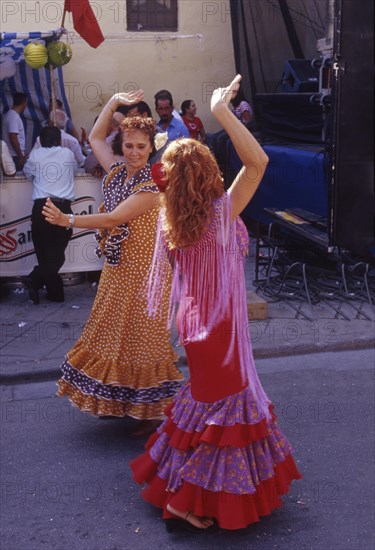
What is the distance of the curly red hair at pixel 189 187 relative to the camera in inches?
115

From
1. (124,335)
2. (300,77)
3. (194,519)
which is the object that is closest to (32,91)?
(300,77)

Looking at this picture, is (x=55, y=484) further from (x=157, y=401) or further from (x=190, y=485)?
(x=190, y=485)

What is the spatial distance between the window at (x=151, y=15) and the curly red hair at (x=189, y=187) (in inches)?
375

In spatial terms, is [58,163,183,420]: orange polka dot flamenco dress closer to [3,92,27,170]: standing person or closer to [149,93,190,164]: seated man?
[149,93,190,164]: seated man

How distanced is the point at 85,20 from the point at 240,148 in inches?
217

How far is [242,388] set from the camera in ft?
10.6

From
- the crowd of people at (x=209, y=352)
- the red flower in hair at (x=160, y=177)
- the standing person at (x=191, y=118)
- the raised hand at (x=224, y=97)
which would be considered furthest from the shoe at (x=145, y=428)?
the standing person at (x=191, y=118)

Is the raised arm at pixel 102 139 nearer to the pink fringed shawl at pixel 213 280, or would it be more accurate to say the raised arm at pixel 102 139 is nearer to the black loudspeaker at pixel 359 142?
the pink fringed shawl at pixel 213 280

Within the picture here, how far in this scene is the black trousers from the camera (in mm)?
7234

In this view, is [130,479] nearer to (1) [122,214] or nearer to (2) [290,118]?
(1) [122,214]

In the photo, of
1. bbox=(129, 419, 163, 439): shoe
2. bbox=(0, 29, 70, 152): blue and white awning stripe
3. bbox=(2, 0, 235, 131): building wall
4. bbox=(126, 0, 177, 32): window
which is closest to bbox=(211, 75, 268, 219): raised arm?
bbox=(129, 419, 163, 439): shoe

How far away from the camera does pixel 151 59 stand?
12.0 meters

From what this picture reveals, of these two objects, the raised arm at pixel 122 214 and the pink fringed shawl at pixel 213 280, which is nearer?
the pink fringed shawl at pixel 213 280

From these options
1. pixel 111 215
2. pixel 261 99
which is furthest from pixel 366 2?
pixel 261 99
